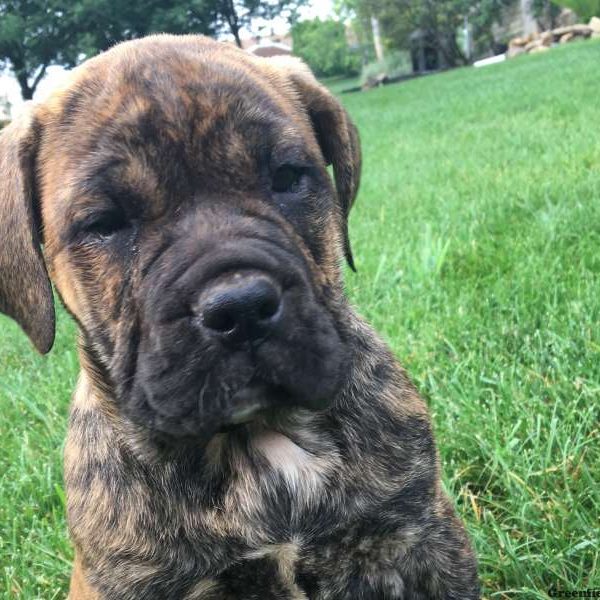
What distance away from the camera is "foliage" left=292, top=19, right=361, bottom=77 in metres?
58.8

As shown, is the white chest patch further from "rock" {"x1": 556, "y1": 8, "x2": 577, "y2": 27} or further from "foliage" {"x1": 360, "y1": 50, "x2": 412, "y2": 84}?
"foliage" {"x1": 360, "y1": 50, "x2": 412, "y2": 84}

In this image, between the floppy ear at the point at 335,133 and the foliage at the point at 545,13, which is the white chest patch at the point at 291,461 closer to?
the floppy ear at the point at 335,133

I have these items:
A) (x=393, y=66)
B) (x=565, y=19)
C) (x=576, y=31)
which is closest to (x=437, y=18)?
(x=393, y=66)

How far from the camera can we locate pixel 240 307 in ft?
5.92

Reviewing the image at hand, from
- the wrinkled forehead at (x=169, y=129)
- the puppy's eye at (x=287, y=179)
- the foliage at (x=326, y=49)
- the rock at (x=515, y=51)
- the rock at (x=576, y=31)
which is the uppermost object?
the wrinkled forehead at (x=169, y=129)

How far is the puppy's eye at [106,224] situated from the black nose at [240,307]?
414 mm

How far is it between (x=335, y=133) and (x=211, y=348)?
3.51ft

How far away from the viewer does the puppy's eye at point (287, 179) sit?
2223 mm

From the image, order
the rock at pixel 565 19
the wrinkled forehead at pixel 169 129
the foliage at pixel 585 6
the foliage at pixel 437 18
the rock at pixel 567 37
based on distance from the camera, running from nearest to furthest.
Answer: the wrinkled forehead at pixel 169 129
the foliage at pixel 585 6
the rock at pixel 567 37
the rock at pixel 565 19
the foliage at pixel 437 18

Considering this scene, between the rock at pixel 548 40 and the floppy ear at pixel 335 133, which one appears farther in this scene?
the rock at pixel 548 40

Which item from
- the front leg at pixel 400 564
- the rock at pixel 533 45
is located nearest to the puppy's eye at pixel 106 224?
the front leg at pixel 400 564

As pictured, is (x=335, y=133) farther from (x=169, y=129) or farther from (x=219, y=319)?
(x=219, y=319)

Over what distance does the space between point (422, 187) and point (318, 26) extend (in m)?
55.4

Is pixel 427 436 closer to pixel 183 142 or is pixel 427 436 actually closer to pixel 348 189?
pixel 348 189
